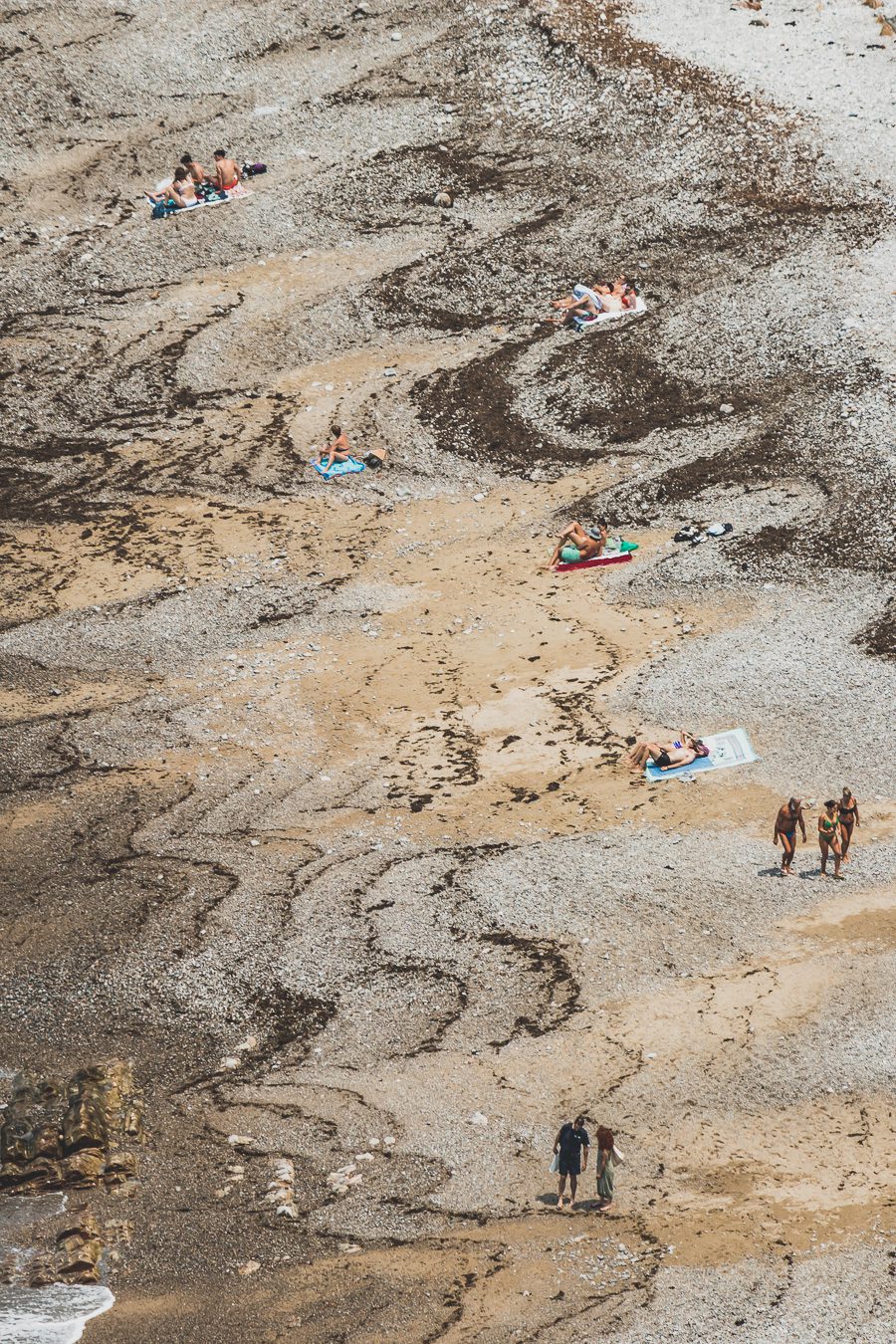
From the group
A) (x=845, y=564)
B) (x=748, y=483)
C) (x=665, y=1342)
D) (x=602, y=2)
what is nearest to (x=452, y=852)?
(x=665, y=1342)

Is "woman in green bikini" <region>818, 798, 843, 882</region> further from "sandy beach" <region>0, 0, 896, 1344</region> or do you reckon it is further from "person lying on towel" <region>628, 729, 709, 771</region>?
"person lying on towel" <region>628, 729, 709, 771</region>

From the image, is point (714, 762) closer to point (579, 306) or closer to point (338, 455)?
point (338, 455)

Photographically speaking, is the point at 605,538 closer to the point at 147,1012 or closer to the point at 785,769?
the point at 785,769

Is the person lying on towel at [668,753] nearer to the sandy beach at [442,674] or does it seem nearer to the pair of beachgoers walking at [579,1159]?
the sandy beach at [442,674]

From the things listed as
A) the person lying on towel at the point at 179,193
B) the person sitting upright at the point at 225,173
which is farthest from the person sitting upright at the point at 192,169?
the person sitting upright at the point at 225,173

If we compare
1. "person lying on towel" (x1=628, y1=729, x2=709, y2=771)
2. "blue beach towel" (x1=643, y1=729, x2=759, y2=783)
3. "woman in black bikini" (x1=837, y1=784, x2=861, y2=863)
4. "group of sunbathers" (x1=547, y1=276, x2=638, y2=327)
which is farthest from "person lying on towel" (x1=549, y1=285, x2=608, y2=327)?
"woman in black bikini" (x1=837, y1=784, x2=861, y2=863)

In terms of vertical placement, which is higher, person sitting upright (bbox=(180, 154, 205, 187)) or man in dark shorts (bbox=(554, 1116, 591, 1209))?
person sitting upright (bbox=(180, 154, 205, 187))
